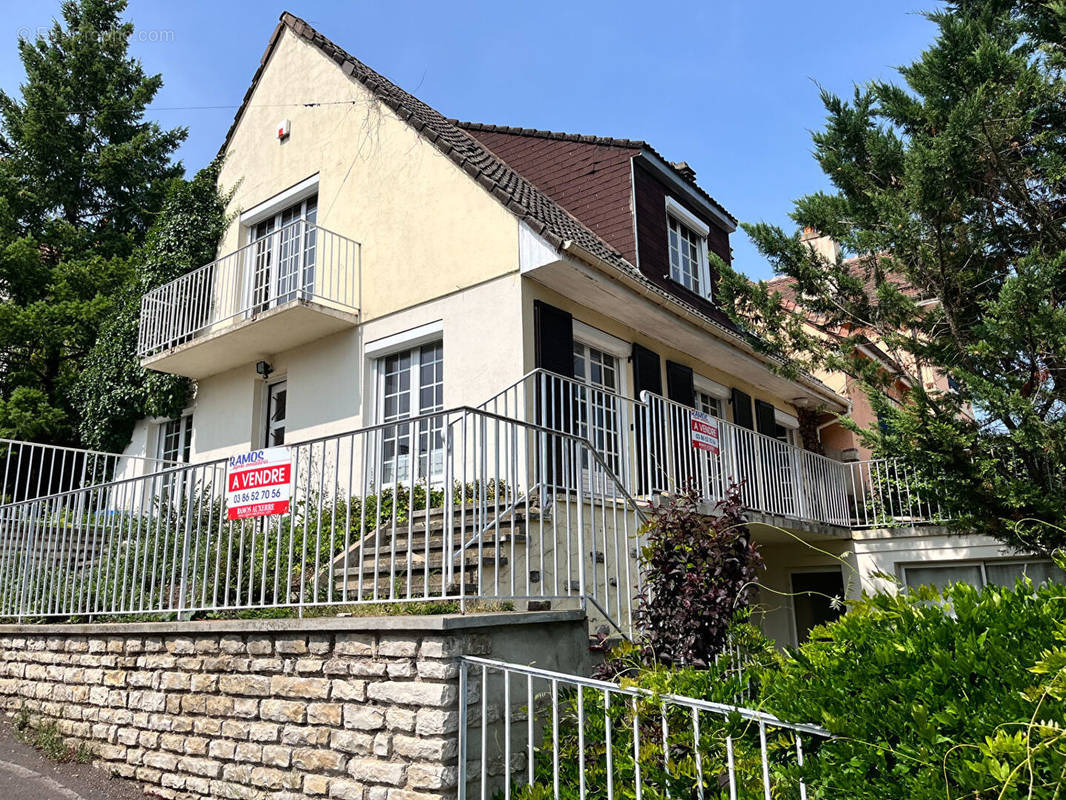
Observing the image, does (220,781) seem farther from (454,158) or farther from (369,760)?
(454,158)

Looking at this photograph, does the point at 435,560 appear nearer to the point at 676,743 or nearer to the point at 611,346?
the point at 676,743

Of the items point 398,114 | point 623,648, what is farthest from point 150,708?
point 398,114

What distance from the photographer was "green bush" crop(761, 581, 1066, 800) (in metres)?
1.97

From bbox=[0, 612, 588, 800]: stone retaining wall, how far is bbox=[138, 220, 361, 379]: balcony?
16.5 feet

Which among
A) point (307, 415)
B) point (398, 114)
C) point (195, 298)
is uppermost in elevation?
point (398, 114)

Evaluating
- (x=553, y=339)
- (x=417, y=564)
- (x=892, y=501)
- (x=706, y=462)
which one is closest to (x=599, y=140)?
(x=553, y=339)

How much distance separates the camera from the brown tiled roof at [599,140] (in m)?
12.7

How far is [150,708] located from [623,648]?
375cm

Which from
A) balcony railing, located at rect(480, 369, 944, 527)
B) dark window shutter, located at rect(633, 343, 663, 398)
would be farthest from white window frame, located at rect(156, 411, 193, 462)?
dark window shutter, located at rect(633, 343, 663, 398)

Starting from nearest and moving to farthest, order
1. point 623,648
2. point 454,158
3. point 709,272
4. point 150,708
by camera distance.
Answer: point 623,648 < point 150,708 < point 454,158 < point 709,272

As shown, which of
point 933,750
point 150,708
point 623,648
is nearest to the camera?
point 933,750

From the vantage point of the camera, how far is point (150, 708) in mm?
5965

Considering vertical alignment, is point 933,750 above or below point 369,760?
above

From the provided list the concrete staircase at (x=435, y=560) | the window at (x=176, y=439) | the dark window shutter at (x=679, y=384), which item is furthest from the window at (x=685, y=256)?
the window at (x=176, y=439)
